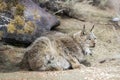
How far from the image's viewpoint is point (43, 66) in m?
9.99

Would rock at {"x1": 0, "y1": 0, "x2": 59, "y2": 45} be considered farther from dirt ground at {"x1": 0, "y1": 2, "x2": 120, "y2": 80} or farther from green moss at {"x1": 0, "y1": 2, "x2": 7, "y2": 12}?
green moss at {"x1": 0, "y1": 2, "x2": 7, "y2": 12}

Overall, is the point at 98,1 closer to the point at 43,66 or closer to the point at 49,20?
the point at 49,20

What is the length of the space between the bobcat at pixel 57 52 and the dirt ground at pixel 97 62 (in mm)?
355

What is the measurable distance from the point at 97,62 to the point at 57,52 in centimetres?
221

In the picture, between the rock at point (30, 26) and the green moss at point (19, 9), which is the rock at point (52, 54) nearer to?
the rock at point (30, 26)

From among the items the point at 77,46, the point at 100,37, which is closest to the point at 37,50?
the point at 77,46

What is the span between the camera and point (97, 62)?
1227 centimetres

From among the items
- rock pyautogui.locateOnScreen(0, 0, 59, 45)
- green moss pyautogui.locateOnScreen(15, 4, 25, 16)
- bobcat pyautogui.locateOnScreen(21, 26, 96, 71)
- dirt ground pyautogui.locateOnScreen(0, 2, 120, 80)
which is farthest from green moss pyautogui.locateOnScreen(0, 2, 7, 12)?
bobcat pyautogui.locateOnScreen(21, 26, 96, 71)

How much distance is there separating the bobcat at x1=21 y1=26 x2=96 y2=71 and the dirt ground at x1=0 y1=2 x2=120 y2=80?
35 centimetres

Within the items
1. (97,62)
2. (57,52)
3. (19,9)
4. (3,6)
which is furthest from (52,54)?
(97,62)

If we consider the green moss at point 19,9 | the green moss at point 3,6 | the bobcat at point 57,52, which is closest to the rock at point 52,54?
the bobcat at point 57,52

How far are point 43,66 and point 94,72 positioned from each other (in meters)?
1.40

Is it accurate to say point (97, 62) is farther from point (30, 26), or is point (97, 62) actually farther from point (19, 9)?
point (19, 9)

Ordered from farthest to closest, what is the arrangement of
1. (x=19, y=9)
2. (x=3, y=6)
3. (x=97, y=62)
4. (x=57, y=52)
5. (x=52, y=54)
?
(x=97, y=62) → (x=57, y=52) → (x=52, y=54) → (x=19, y=9) → (x=3, y=6)
